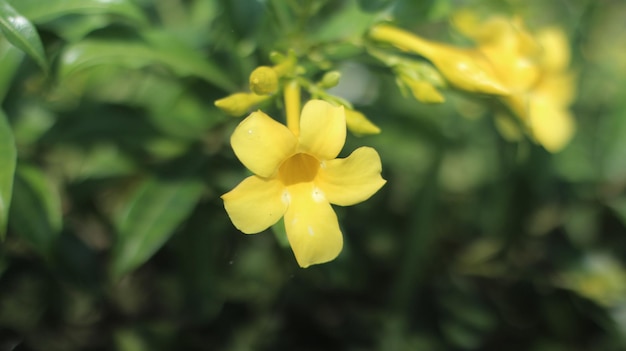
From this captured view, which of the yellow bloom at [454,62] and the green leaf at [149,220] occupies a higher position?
the yellow bloom at [454,62]

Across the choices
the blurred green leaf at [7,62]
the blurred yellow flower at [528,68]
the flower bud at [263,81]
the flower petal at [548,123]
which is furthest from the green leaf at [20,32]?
the flower petal at [548,123]

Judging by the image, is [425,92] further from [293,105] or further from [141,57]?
[141,57]

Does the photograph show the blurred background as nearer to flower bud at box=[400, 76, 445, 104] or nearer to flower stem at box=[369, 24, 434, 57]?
flower stem at box=[369, 24, 434, 57]

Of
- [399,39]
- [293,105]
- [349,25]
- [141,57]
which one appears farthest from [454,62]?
[141,57]

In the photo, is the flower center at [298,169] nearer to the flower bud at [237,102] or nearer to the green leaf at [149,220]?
the flower bud at [237,102]

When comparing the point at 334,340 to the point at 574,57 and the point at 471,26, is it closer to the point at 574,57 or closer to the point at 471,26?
the point at 471,26
